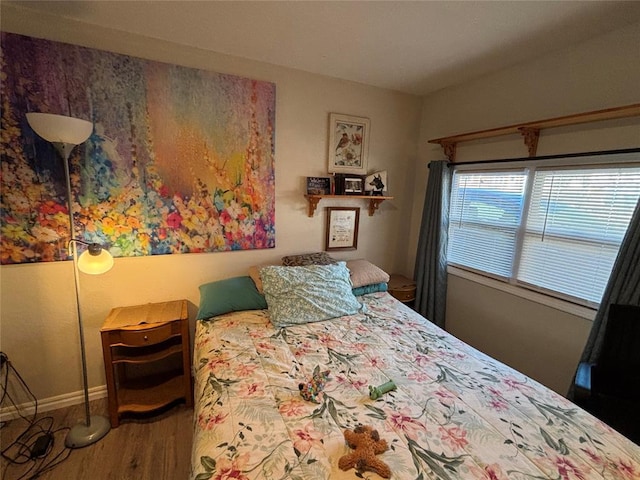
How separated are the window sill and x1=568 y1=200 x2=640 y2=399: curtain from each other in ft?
0.45

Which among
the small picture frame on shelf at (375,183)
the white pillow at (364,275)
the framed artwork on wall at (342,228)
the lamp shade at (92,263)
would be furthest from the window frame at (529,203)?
the lamp shade at (92,263)

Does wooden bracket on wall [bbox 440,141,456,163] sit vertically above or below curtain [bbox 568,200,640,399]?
above

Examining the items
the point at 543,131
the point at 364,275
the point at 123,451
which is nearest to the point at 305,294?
the point at 364,275

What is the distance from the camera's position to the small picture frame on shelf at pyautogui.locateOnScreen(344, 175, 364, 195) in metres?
2.58

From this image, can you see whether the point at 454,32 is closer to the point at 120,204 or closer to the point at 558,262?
the point at 558,262

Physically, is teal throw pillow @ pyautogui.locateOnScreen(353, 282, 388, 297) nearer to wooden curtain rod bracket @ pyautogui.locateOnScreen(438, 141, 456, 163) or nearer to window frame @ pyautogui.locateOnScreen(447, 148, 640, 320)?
window frame @ pyautogui.locateOnScreen(447, 148, 640, 320)

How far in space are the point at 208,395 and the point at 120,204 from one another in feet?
4.68

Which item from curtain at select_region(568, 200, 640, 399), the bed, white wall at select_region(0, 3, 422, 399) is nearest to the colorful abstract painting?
white wall at select_region(0, 3, 422, 399)

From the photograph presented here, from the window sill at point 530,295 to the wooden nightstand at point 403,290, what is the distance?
1.26 feet

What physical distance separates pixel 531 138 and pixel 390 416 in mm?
2025

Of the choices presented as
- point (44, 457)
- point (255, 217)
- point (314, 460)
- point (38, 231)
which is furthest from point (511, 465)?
point (38, 231)

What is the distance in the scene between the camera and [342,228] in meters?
2.72

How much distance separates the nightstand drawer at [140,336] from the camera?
1749 mm

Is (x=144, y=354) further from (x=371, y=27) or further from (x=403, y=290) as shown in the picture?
(x=371, y=27)
